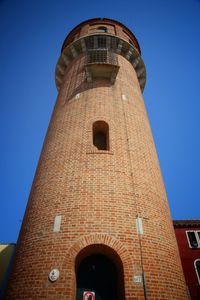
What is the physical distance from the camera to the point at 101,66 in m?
10.6

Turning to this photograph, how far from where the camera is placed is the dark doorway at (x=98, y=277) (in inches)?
218

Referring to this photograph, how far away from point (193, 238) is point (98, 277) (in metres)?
15.9

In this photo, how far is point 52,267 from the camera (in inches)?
204

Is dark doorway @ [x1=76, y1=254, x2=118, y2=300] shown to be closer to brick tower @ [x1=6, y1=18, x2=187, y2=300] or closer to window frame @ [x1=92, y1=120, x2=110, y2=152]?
brick tower @ [x1=6, y1=18, x2=187, y2=300]

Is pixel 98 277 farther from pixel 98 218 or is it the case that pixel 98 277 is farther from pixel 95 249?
pixel 98 218

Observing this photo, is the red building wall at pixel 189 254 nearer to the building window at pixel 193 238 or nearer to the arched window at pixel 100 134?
the building window at pixel 193 238

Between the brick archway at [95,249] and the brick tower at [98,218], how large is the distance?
22 mm

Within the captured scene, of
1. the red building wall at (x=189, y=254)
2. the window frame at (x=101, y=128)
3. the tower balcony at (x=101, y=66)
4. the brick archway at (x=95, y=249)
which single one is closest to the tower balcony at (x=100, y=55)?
the tower balcony at (x=101, y=66)

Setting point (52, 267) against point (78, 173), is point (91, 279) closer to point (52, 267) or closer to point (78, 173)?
point (52, 267)

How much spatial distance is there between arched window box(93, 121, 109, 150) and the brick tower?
1.6 inches

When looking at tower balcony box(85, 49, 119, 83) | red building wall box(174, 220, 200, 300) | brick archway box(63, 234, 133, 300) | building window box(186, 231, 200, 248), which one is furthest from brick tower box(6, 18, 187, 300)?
building window box(186, 231, 200, 248)

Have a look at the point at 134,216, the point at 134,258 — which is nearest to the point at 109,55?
the point at 134,216

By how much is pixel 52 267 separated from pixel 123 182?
9.90ft

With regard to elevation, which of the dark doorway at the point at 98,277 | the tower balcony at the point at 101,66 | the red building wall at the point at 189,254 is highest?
the tower balcony at the point at 101,66
